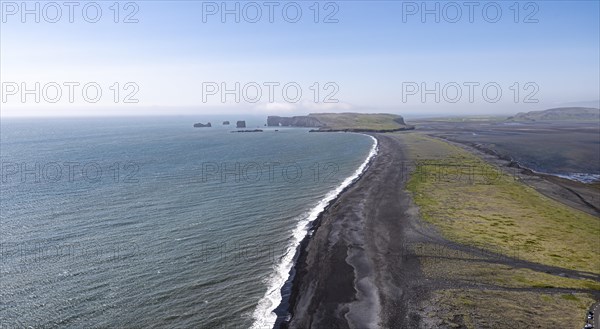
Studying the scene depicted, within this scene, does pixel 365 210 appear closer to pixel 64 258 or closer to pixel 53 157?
pixel 64 258

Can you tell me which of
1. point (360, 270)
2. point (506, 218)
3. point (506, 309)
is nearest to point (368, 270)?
point (360, 270)

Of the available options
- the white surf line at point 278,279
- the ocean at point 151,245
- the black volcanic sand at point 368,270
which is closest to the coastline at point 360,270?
the black volcanic sand at point 368,270

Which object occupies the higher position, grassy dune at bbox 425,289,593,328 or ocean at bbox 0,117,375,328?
ocean at bbox 0,117,375,328

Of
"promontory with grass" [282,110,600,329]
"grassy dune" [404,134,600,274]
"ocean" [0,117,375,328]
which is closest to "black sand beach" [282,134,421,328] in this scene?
"promontory with grass" [282,110,600,329]

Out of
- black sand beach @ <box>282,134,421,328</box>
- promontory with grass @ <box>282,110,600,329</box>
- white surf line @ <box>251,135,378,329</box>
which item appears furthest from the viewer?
black sand beach @ <box>282,134,421,328</box>

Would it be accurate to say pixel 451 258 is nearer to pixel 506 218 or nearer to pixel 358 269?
pixel 358 269

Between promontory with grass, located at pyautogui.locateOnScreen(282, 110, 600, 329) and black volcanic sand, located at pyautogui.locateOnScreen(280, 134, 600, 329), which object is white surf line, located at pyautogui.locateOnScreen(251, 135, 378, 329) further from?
black volcanic sand, located at pyautogui.locateOnScreen(280, 134, 600, 329)
